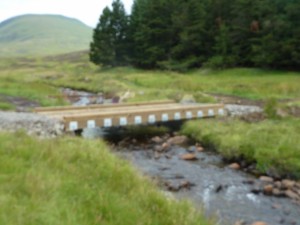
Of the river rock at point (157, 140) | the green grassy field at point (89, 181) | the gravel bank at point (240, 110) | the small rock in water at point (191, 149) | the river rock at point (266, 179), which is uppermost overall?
the green grassy field at point (89, 181)

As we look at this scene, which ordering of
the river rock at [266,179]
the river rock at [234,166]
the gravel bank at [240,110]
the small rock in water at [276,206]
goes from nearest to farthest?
the small rock in water at [276,206] < the river rock at [266,179] < the river rock at [234,166] < the gravel bank at [240,110]

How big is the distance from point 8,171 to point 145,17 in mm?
47695

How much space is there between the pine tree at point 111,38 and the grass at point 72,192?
4762 centimetres

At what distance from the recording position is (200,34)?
143ft

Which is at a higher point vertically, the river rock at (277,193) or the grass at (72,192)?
the grass at (72,192)

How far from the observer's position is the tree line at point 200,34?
35.4m

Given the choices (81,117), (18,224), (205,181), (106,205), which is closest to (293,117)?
(205,181)

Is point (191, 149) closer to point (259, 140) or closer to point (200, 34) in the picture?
point (259, 140)

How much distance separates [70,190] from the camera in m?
5.13

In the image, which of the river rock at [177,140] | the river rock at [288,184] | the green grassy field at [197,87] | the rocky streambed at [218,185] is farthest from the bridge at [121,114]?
the river rock at [288,184]

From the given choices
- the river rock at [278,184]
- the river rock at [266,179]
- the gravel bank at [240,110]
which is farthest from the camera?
the gravel bank at [240,110]

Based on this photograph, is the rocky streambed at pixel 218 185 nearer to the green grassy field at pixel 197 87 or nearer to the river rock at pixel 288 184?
the river rock at pixel 288 184

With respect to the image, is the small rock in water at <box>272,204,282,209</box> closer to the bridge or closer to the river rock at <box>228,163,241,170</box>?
the river rock at <box>228,163,241,170</box>

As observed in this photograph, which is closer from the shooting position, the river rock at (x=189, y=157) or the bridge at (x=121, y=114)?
the river rock at (x=189, y=157)
